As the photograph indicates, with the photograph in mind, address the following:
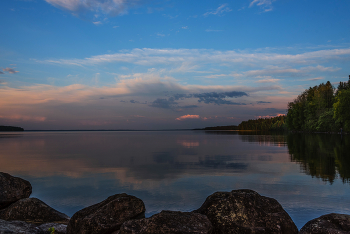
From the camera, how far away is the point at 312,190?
11133mm

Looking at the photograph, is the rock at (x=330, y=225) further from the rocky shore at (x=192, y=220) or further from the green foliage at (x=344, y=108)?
the green foliage at (x=344, y=108)

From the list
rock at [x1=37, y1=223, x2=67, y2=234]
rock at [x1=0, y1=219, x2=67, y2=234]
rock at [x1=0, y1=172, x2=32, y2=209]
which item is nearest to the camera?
rock at [x1=0, y1=219, x2=67, y2=234]

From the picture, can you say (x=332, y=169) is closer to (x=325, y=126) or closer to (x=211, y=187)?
(x=211, y=187)

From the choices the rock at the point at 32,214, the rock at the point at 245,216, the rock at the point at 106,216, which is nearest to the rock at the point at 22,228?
the rock at the point at 106,216

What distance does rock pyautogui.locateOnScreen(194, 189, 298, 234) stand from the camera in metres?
6.16

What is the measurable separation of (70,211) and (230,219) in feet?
20.5

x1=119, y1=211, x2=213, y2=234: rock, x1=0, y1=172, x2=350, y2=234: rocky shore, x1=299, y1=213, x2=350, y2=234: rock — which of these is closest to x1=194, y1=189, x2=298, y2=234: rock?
x1=0, y1=172, x2=350, y2=234: rocky shore

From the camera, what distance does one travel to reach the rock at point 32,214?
7.71m

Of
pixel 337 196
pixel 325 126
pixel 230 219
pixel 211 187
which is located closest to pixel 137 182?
pixel 211 187

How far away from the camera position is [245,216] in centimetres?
637

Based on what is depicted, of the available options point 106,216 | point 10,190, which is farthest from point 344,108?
point 10,190

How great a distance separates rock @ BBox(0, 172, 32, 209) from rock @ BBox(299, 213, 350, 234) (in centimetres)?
1039

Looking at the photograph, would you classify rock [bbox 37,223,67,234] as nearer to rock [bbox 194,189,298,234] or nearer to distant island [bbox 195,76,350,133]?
rock [bbox 194,189,298,234]

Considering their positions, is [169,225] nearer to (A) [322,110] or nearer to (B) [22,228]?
(B) [22,228]
